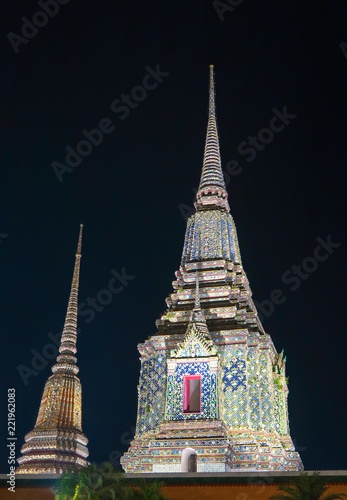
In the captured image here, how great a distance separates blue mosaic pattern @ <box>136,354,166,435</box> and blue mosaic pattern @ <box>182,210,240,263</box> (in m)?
6.32

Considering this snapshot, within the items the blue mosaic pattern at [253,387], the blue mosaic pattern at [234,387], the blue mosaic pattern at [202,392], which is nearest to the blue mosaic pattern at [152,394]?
the blue mosaic pattern at [202,392]

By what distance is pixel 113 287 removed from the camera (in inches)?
1817

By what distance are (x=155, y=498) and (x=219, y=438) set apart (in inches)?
324

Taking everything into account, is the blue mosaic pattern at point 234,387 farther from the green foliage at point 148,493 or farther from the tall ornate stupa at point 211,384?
the green foliage at point 148,493

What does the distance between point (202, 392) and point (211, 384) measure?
495 mm

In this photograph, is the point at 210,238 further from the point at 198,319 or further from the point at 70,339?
the point at 70,339

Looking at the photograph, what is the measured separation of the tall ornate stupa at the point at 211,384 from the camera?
963 inches

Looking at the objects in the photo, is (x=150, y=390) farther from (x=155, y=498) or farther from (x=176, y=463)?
(x=155, y=498)

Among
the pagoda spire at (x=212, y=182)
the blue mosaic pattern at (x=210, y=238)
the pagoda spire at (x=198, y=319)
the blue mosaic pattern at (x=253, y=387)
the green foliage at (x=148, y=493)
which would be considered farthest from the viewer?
the pagoda spire at (x=212, y=182)

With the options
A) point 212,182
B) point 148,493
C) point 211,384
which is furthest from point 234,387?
point 212,182

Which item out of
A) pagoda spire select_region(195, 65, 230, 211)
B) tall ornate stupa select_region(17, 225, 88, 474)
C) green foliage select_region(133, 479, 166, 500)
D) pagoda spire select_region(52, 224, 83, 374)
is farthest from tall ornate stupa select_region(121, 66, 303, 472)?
pagoda spire select_region(52, 224, 83, 374)

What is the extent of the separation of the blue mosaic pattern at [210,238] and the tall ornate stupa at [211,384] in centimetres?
7

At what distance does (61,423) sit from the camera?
4131 centimetres

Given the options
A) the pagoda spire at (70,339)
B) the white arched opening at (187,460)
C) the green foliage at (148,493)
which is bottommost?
the green foliage at (148,493)
